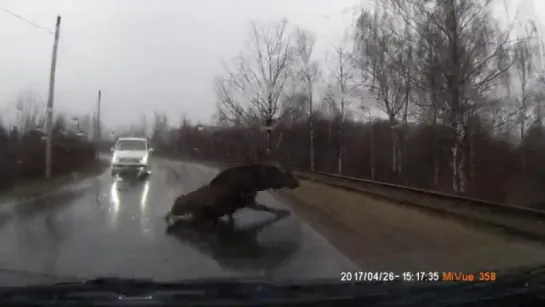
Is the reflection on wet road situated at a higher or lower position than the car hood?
lower

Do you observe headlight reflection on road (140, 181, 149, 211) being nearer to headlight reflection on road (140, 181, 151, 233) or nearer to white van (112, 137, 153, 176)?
headlight reflection on road (140, 181, 151, 233)

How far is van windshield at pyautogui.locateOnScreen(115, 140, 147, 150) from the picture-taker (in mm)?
31483

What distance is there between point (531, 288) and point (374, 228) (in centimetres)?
811

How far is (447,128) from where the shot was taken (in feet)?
93.3

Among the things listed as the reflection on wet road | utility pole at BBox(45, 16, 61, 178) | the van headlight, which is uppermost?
utility pole at BBox(45, 16, 61, 178)

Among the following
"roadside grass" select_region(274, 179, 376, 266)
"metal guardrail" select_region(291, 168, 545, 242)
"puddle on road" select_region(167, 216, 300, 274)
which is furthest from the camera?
"metal guardrail" select_region(291, 168, 545, 242)

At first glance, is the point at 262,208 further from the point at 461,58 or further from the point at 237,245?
the point at 461,58

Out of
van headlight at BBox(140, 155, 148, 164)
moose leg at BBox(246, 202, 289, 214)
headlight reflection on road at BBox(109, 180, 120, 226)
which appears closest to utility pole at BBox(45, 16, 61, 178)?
van headlight at BBox(140, 155, 148, 164)

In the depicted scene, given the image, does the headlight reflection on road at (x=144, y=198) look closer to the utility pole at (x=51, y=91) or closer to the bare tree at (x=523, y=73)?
the utility pole at (x=51, y=91)

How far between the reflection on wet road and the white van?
14.2 m

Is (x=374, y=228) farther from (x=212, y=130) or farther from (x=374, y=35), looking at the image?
(x=212, y=130)

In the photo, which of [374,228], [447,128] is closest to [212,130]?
[447,128]

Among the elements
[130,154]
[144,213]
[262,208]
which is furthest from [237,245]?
[130,154]

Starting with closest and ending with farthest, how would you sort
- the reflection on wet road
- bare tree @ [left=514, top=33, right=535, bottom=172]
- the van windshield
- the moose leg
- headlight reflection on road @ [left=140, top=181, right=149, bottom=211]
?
the reflection on wet road, the moose leg, headlight reflection on road @ [left=140, top=181, right=149, bottom=211], bare tree @ [left=514, top=33, right=535, bottom=172], the van windshield
